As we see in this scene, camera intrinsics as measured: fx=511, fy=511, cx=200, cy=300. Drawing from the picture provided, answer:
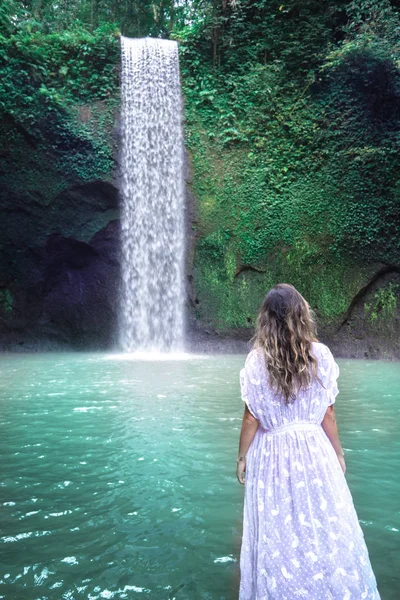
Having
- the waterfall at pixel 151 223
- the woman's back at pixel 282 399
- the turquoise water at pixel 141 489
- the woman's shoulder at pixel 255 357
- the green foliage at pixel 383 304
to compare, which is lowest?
the turquoise water at pixel 141 489

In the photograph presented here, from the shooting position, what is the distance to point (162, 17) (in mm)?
22156

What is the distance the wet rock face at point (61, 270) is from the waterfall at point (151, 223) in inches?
18.0

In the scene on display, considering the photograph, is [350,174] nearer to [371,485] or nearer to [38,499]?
[371,485]

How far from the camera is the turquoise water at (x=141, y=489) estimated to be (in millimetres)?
2551

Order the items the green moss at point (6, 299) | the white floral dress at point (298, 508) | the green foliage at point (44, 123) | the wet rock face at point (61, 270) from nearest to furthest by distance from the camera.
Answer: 1. the white floral dress at point (298, 508)
2. the green foliage at point (44, 123)
3. the wet rock face at point (61, 270)
4. the green moss at point (6, 299)

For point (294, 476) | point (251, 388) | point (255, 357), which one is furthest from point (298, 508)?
point (255, 357)

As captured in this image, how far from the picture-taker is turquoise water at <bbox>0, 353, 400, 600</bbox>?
8.37ft

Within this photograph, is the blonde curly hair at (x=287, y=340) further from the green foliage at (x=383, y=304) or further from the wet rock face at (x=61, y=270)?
the wet rock face at (x=61, y=270)

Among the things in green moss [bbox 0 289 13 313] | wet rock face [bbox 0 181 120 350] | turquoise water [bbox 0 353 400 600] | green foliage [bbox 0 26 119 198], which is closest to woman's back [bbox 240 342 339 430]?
turquoise water [bbox 0 353 400 600]

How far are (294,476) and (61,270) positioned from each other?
1305 centimetres

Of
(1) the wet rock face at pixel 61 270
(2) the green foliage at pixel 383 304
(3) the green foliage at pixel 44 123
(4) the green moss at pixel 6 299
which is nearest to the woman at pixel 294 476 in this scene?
(2) the green foliage at pixel 383 304

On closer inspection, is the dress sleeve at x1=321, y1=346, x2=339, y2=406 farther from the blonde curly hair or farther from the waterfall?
the waterfall

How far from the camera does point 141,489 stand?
366 centimetres

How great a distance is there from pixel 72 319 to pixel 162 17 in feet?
49.7
